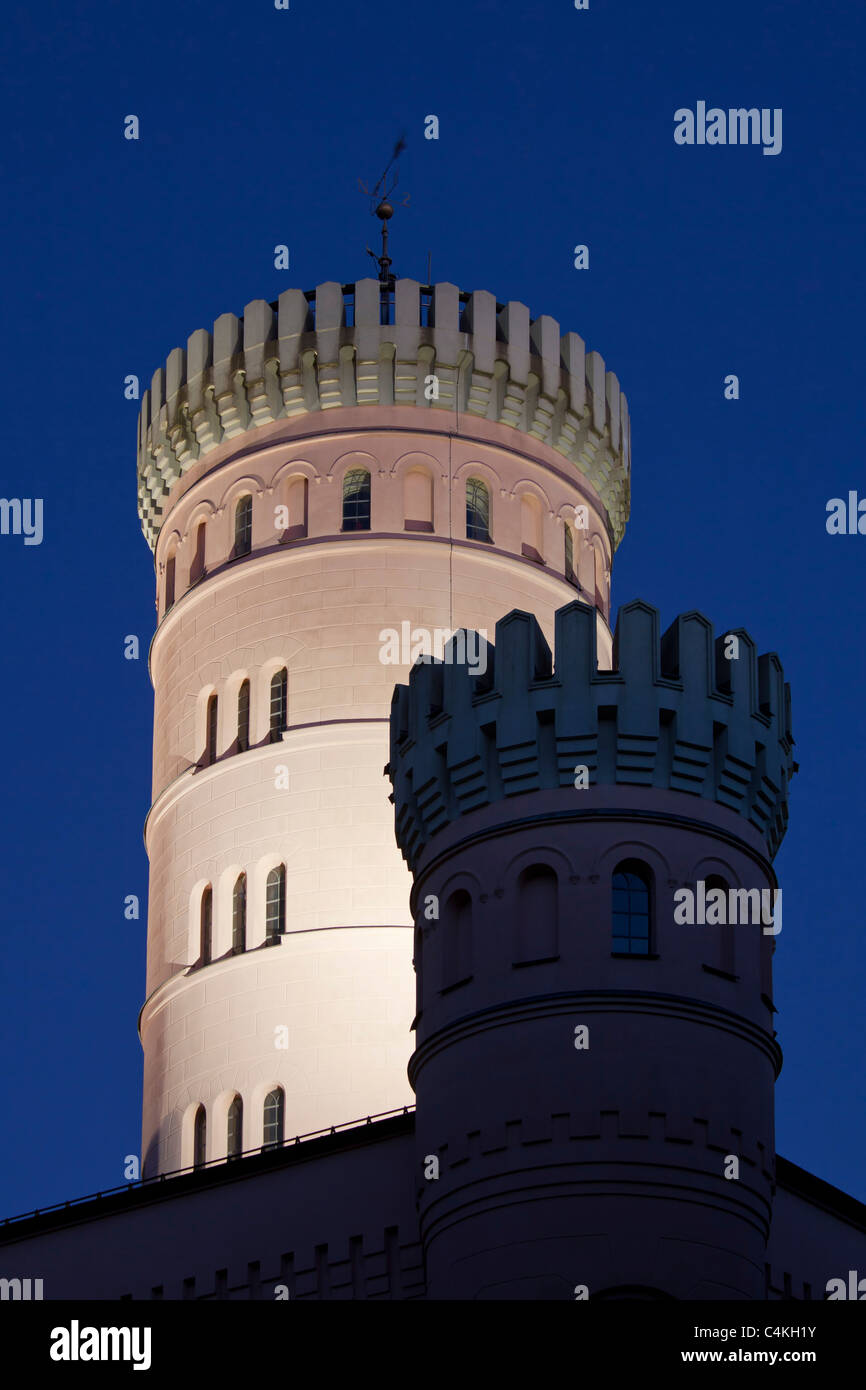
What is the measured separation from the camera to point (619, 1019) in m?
34.5

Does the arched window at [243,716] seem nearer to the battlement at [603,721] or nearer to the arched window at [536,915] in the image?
the battlement at [603,721]

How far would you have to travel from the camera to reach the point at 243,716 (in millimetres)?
52312

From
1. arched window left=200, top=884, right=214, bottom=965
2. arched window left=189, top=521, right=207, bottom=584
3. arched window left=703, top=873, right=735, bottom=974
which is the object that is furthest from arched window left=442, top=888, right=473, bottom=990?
arched window left=189, top=521, right=207, bottom=584

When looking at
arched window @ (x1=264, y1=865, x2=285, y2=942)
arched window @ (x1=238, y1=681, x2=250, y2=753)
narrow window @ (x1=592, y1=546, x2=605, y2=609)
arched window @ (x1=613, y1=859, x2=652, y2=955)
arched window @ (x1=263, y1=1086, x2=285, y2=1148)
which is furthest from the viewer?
narrow window @ (x1=592, y1=546, x2=605, y2=609)

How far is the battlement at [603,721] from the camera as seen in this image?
36.0 m

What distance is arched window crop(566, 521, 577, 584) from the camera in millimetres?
54500

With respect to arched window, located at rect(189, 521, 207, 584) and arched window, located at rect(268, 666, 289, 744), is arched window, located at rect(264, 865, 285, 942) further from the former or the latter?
arched window, located at rect(189, 521, 207, 584)

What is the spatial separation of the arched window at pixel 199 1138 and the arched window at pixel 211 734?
24.1 ft

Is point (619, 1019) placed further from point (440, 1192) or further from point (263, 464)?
point (263, 464)

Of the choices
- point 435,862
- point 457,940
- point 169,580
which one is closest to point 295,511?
point 169,580

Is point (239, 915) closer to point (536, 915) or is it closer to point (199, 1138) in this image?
point (199, 1138)

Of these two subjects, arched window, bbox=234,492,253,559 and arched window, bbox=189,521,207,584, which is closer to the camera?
arched window, bbox=234,492,253,559

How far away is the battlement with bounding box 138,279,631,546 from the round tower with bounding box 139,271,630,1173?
5 centimetres
